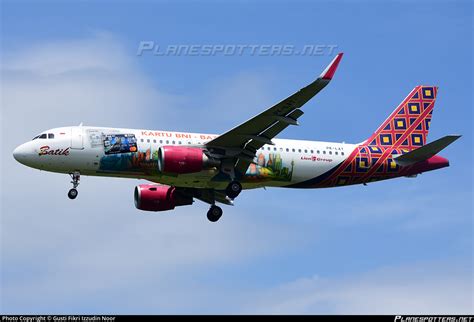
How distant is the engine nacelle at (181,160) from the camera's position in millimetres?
53438

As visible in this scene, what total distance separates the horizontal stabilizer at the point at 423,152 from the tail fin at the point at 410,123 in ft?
5.80

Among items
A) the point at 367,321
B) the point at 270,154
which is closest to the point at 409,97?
the point at 270,154

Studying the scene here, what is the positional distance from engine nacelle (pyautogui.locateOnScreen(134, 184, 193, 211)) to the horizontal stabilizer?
1190cm

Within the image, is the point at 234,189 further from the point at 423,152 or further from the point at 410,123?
the point at 410,123

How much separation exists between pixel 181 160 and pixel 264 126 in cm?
447

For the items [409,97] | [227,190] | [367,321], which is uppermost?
[409,97]

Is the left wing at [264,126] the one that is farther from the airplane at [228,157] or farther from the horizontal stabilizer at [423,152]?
the horizontal stabilizer at [423,152]

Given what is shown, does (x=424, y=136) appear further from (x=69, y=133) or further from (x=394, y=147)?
(x=69, y=133)

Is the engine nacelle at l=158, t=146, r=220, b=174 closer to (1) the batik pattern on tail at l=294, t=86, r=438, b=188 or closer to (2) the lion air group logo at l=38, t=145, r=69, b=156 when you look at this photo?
(2) the lion air group logo at l=38, t=145, r=69, b=156

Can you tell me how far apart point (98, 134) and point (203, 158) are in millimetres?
5414

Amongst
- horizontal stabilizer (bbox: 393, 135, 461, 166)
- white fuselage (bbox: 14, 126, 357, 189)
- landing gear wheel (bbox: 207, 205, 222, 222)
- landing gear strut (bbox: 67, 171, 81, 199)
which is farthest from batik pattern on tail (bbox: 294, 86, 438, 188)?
landing gear strut (bbox: 67, 171, 81, 199)

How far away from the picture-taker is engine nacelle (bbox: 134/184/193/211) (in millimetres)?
59500

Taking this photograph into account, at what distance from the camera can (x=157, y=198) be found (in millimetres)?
59531

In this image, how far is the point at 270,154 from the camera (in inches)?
2228
